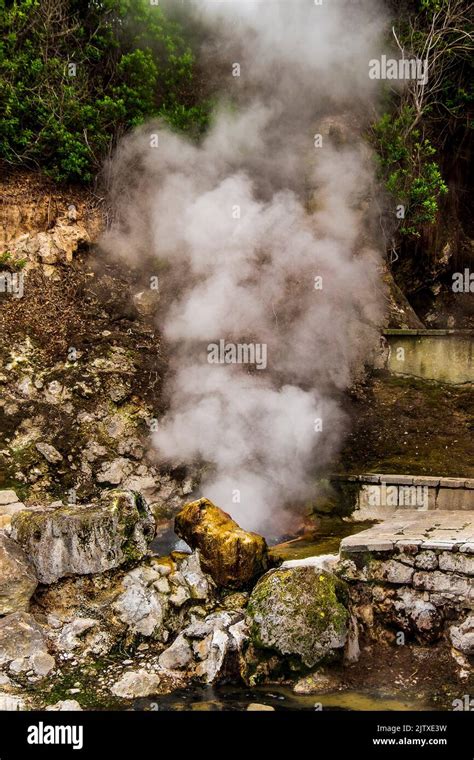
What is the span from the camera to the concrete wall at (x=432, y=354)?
785 cm

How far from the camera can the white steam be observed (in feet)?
23.2

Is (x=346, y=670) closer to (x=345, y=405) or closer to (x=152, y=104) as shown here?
(x=345, y=405)

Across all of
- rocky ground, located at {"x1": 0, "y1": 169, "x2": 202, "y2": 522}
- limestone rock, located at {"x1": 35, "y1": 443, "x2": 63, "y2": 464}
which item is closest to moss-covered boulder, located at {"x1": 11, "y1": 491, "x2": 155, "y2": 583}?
rocky ground, located at {"x1": 0, "y1": 169, "x2": 202, "y2": 522}

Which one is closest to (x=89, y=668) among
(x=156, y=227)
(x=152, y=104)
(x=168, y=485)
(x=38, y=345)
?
(x=168, y=485)

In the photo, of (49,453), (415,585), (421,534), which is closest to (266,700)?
(415,585)

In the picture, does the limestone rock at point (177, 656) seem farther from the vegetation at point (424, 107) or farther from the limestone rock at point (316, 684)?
the vegetation at point (424, 107)

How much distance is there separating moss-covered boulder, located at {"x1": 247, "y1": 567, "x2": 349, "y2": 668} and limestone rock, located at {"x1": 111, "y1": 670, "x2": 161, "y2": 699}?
30.7 inches

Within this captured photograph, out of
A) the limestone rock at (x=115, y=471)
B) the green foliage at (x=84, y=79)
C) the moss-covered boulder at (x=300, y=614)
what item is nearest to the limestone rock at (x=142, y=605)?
the moss-covered boulder at (x=300, y=614)

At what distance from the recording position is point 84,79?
28.9 ft

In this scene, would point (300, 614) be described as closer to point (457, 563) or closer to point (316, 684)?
point (316, 684)

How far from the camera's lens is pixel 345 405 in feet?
25.9

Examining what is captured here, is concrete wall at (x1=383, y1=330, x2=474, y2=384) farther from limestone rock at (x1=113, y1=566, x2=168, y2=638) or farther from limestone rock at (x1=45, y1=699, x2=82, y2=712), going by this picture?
limestone rock at (x1=45, y1=699, x2=82, y2=712)

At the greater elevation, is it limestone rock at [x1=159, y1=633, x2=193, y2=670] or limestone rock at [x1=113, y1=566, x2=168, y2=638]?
limestone rock at [x1=113, y1=566, x2=168, y2=638]

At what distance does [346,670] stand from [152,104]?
26.9 feet
